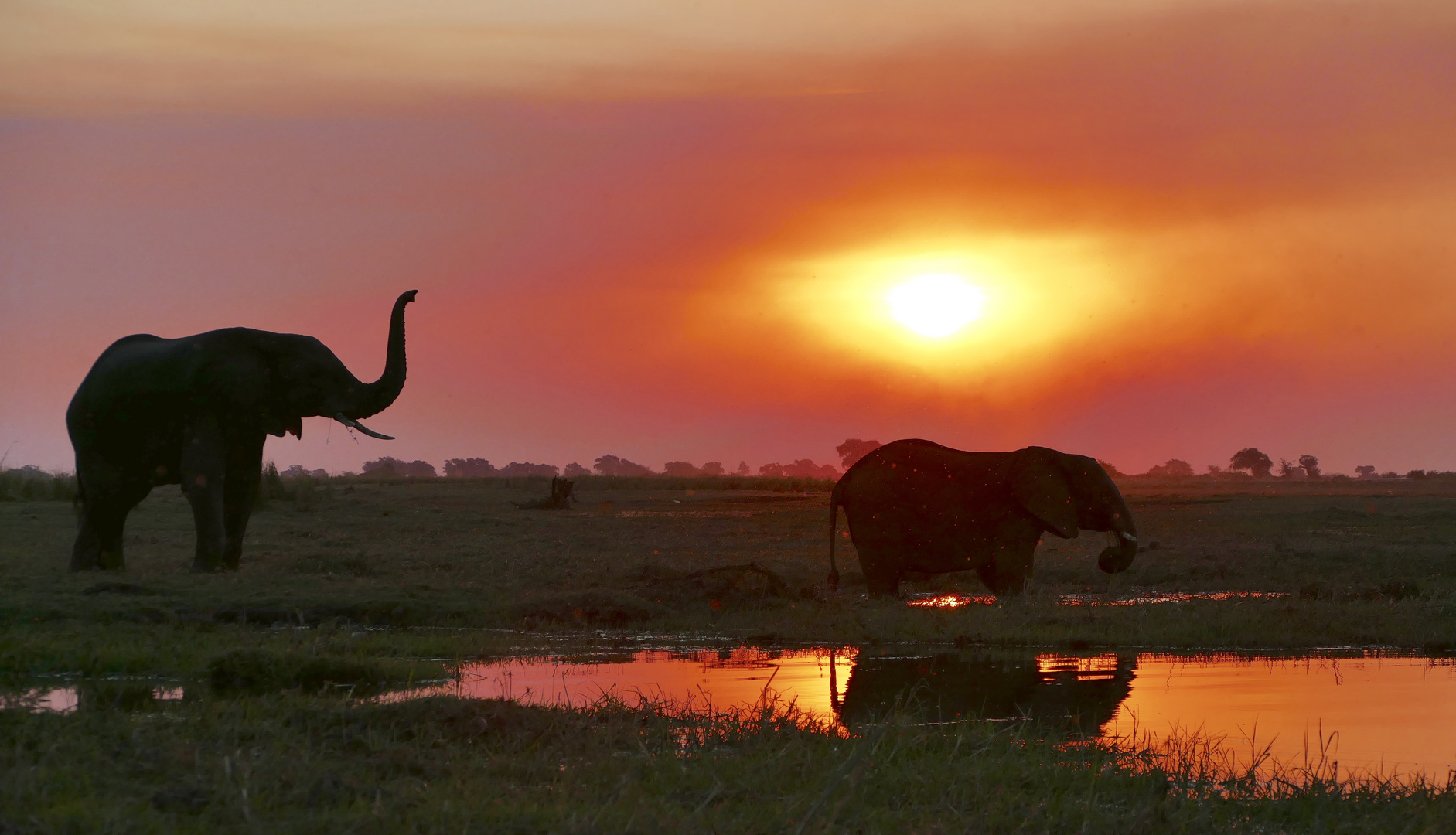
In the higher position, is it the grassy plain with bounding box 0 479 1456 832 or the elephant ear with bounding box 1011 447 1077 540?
the elephant ear with bounding box 1011 447 1077 540

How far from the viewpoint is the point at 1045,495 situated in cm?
1473

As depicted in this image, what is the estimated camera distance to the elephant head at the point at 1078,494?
1475cm

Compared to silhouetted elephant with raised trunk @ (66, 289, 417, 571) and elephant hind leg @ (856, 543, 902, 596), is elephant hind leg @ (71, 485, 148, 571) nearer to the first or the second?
silhouetted elephant with raised trunk @ (66, 289, 417, 571)

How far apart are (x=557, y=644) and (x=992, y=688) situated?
4.05 m

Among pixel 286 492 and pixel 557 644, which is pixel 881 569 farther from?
pixel 286 492

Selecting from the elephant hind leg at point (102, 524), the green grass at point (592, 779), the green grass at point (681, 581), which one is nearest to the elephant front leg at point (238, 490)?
the green grass at point (681, 581)

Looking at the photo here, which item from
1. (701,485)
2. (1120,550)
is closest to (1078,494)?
(1120,550)

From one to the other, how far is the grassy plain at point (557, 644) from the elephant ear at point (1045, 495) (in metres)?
0.94

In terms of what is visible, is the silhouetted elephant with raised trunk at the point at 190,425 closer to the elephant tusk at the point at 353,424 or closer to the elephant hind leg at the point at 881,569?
the elephant tusk at the point at 353,424

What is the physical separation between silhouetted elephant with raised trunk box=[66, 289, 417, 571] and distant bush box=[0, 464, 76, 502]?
17.0 metres

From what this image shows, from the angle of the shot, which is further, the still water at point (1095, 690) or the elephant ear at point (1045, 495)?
the elephant ear at point (1045, 495)

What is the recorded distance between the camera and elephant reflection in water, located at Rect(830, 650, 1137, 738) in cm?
866

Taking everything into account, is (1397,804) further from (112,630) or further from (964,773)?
(112,630)

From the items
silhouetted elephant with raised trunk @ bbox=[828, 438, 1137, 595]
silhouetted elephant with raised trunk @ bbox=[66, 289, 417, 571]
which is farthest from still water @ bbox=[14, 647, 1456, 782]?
silhouetted elephant with raised trunk @ bbox=[66, 289, 417, 571]
